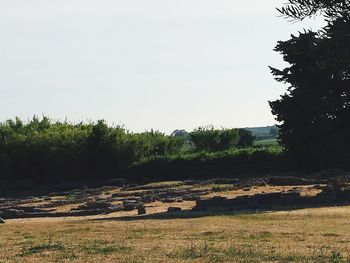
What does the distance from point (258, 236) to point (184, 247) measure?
3.15 meters

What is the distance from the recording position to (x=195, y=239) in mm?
17141

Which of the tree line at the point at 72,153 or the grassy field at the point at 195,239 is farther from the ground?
the tree line at the point at 72,153

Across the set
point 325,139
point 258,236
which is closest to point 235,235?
point 258,236

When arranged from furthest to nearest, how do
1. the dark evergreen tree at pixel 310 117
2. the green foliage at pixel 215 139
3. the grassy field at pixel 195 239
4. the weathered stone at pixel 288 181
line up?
the green foliage at pixel 215 139 → the weathered stone at pixel 288 181 → the dark evergreen tree at pixel 310 117 → the grassy field at pixel 195 239

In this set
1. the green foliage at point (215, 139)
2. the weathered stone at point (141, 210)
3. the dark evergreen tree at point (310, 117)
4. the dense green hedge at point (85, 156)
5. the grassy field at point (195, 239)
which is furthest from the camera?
the green foliage at point (215, 139)

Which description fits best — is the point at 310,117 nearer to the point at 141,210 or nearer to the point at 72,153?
the point at 141,210

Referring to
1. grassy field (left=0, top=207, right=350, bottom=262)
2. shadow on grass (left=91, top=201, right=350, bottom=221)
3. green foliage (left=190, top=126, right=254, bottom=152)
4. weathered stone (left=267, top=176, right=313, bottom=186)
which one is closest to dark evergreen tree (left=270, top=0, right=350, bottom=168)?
weathered stone (left=267, top=176, right=313, bottom=186)

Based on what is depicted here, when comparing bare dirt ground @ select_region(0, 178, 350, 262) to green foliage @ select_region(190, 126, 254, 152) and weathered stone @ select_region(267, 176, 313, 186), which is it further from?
green foliage @ select_region(190, 126, 254, 152)

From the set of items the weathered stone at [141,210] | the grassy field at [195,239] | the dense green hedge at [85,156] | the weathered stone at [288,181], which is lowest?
the grassy field at [195,239]

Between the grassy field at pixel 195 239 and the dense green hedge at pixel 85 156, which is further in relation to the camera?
the dense green hedge at pixel 85 156

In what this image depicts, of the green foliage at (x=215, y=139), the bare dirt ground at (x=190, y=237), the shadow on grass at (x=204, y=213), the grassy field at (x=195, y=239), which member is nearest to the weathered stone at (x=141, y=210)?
the bare dirt ground at (x=190, y=237)

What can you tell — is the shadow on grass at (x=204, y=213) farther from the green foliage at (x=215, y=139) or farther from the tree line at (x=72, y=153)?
the green foliage at (x=215, y=139)

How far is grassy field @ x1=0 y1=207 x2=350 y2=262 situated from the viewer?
13.3 metres

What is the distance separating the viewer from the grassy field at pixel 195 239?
1326cm
